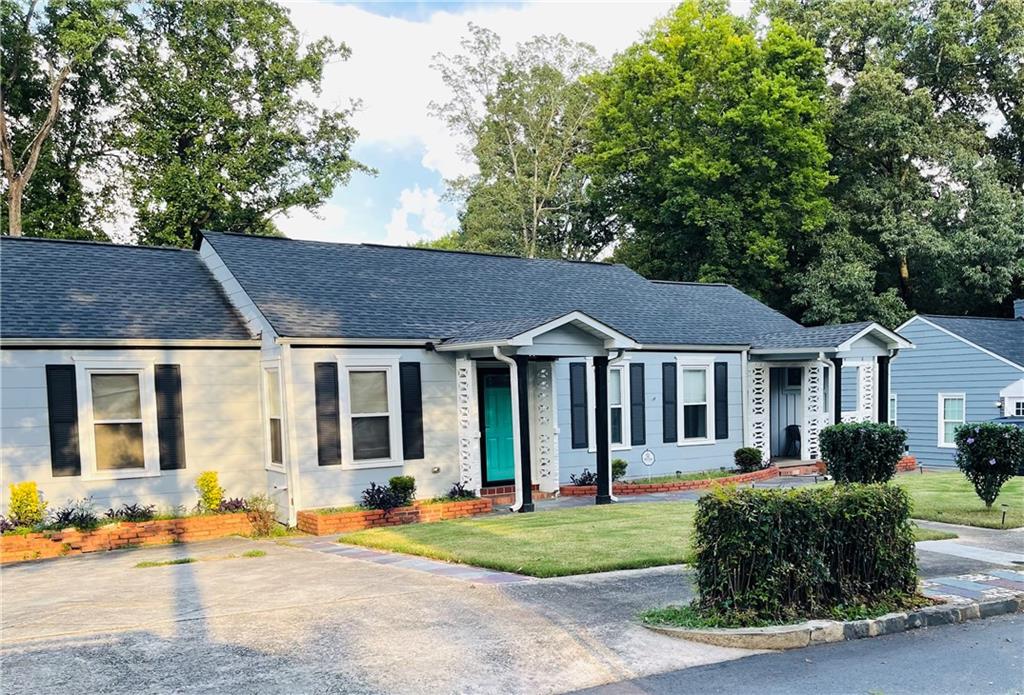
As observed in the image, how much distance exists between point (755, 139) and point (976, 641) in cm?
2832

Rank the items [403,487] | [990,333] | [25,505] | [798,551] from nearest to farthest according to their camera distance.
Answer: [798,551]
[25,505]
[403,487]
[990,333]

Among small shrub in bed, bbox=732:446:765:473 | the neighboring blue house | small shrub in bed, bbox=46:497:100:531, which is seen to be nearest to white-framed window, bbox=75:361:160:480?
small shrub in bed, bbox=46:497:100:531

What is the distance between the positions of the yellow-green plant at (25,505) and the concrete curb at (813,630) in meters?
9.15

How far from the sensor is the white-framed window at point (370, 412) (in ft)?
42.9

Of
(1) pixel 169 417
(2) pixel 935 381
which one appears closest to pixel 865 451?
(1) pixel 169 417

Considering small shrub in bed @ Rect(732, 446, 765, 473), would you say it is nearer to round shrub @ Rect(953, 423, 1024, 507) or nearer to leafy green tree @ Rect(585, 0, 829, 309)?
round shrub @ Rect(953, 423, 1024, 507)

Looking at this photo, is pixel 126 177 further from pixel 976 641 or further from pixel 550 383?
pixel 976 641

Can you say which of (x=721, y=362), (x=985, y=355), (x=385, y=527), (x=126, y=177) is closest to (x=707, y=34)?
(x=985, y=355)

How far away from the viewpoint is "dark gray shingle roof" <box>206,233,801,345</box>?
13766 millimetres

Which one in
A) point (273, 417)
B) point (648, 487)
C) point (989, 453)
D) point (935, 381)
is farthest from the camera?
point (935, 381)

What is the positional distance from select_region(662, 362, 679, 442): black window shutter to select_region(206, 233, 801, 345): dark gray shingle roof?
24.8 inches

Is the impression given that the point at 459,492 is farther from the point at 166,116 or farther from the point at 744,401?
the point at 166,116

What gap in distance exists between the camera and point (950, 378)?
2383 cm

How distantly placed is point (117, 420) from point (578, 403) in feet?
27.3
